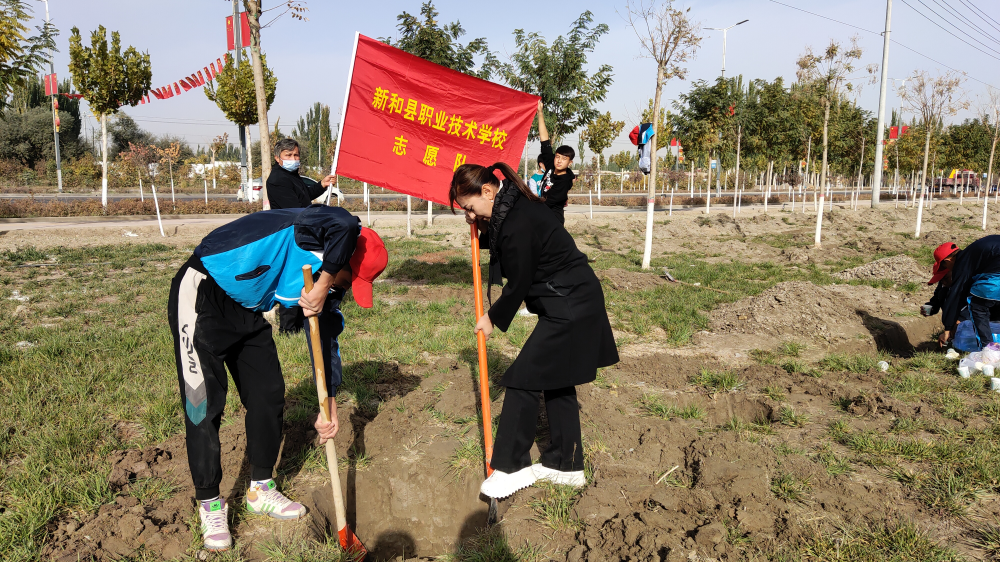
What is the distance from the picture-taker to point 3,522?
8.91 feet

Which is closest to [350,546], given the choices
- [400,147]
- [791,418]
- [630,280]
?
[791,418]

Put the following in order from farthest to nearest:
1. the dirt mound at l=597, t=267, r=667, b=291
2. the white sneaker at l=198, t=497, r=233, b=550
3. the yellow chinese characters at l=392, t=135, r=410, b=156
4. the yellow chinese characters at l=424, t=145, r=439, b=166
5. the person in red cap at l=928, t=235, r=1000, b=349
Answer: the dirt mound at l=597, t=267, r=667, b=291 < the yellow chinese characters at l=424, t=145, r=439, b=166 < the yellow chinese characters at l=392, t=135, r=410, b=156 < the person in red cap at l=928, t=235, r=1000, b=349 < the white sneaker at l=198, t=497, r=233, b=550

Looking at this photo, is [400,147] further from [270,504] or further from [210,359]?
[270,504]

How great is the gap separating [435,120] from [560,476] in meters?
3.51

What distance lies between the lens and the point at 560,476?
3.22m

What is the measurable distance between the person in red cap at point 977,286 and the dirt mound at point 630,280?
399cm

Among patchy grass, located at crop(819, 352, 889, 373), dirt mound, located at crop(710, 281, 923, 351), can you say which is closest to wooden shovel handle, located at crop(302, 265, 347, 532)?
patchy grass, located at crop(819, 352, 889, 373)

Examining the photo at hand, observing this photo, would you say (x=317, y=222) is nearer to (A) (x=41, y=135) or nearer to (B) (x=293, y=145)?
(B) (x=293, y=145)

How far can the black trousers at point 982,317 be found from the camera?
5156mm

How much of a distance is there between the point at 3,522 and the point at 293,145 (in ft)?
11.3

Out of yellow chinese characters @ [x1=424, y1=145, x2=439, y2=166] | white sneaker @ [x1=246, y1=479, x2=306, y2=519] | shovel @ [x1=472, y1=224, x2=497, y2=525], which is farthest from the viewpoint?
yellow chinese characters @ [x1=424, y1=145, x2=439, y2=166]

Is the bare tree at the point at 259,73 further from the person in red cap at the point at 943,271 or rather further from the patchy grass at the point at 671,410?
the person in red cap at the point at 943,271

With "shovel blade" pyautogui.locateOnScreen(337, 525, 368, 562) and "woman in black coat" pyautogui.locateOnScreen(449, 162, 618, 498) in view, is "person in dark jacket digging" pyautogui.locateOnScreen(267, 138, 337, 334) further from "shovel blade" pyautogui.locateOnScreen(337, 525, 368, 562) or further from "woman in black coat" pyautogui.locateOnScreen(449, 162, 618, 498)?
"shovel blade" pyautogui.locateOnScreen(337, 525, 368, 562)

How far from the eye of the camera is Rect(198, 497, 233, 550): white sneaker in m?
2.69
